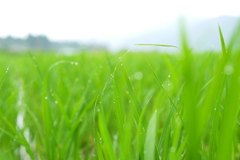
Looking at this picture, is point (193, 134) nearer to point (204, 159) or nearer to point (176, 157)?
point (176, 157)

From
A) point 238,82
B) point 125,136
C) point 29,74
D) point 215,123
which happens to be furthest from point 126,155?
point 29,74

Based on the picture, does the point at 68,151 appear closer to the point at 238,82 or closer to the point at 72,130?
the point at 72,130

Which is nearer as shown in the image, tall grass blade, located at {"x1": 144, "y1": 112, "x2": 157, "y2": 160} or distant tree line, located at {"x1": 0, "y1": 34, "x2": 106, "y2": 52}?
tall grass blade, located at {"x1": 144, "y1": 112, "x2": 157, "y2": 160}

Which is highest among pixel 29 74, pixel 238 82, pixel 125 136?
pixel 238 82

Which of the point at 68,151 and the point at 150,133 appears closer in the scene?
the point at 150,133

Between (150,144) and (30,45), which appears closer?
(150,144)

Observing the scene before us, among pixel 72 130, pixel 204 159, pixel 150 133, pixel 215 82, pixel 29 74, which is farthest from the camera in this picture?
pixel 29 74

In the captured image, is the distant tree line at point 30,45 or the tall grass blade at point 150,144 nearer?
the tall grass blade at point 150,144

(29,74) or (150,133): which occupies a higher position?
(150,133)

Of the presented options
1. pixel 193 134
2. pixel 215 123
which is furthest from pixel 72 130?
pixel 193 134

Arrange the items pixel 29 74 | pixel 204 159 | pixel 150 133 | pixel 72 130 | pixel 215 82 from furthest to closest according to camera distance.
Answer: pixel 29 74 < pixel 72 130 < pixel 204 159 < pixel 150 133 < pixel 215 82
